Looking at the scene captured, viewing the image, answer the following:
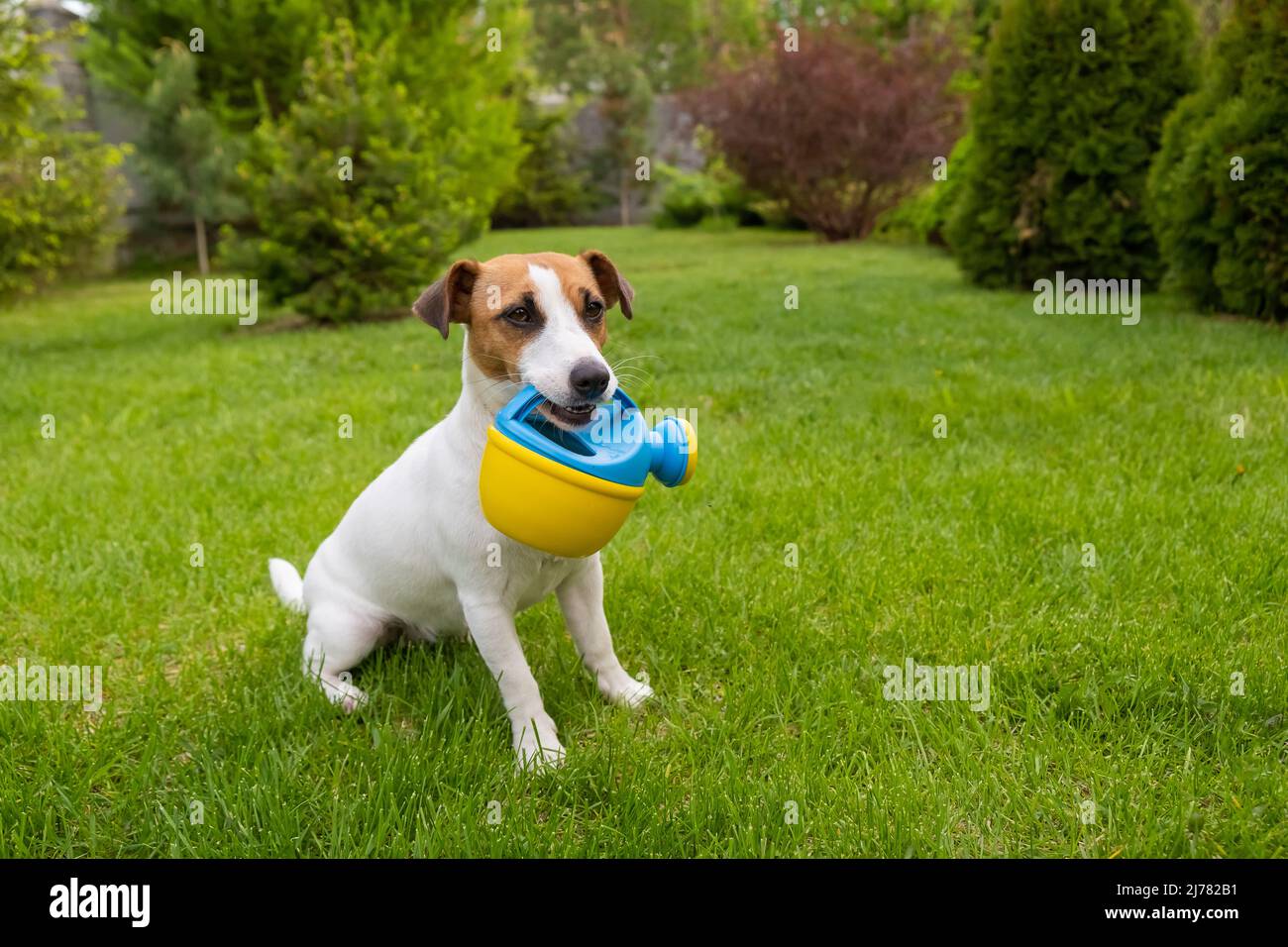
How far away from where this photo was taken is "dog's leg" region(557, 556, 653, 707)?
9.07 ft

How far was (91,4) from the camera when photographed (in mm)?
18609

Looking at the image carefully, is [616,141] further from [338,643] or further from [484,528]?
[484,528]

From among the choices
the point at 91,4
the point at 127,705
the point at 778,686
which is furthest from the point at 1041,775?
the point at 91,4

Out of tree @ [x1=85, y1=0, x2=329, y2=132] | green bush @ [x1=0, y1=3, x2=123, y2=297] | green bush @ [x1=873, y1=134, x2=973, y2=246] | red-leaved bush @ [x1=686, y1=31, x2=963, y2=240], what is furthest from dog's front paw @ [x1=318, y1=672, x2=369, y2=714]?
red-leaved bush @ [x1=686, y1=31, x2=963, y2=240]

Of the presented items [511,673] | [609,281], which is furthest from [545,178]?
[511,673]

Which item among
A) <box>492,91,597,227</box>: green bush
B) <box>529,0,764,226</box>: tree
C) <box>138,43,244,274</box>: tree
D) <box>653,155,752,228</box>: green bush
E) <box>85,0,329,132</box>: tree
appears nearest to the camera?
<box>138,43,244,274</box>: tree

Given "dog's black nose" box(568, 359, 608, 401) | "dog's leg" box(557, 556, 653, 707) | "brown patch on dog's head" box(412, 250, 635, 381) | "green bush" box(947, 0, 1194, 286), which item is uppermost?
"green bush" box(947, 0, 1194, 286)

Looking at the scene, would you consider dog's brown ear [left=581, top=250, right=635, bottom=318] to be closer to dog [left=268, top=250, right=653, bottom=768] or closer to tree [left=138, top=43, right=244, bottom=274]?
dog [left=268, top=250, right=653, bottom=768]

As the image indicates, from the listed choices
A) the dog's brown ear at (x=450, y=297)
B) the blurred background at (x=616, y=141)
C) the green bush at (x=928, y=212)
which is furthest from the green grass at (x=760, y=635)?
the green bush at (x=928, y=212)

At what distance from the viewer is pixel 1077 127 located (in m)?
9.52

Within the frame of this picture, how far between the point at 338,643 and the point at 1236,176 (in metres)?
7.80

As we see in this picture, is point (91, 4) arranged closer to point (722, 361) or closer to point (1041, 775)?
point (722, 361)

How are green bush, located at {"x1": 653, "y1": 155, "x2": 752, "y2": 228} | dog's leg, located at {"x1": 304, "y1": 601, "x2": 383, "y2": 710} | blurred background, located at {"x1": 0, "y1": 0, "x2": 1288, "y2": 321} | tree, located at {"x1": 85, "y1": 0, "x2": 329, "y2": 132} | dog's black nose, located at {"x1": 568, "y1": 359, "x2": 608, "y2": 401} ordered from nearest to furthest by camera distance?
dog's black nose, located at {"x1": 568, "y1": 359, "x2": 608, "y2": 401} → dog's leg, located at {"x1": 304, "y1": 601, "x2": 383, "y2": 710} → blurred background, located at {"x1": 0, "y1": 0, "x2": 1288, "y2": 321} → tree, located at {"x1": 85, "y1": 0, "x2": 329, "y2": 132} → green bush, located at {"x1": 653, "y1": 155, "x2": 752, "y2": 228}

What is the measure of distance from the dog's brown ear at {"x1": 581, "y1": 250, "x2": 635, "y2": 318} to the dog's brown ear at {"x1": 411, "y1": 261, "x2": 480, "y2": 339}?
372mm
